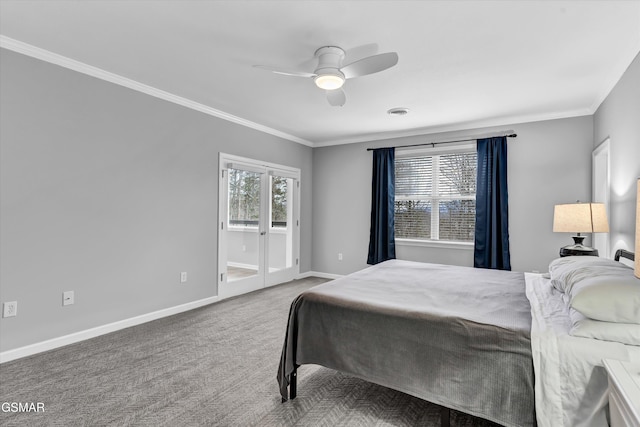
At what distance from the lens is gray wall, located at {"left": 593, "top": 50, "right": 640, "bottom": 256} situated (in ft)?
8.61

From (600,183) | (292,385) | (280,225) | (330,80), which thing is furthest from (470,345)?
(280,225)

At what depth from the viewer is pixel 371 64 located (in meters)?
2.42

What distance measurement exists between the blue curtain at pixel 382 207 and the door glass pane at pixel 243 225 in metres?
→ 1.90

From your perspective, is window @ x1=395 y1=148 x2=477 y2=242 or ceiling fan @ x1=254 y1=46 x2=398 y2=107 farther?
window @ x1=395 y1=148 x2=477 y2=242

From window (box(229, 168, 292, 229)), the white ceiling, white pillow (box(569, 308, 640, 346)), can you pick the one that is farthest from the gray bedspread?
window (box(229, 168, 292, 229))

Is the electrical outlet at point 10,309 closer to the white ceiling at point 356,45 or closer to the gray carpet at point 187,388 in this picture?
the gray carpet at point 187,388

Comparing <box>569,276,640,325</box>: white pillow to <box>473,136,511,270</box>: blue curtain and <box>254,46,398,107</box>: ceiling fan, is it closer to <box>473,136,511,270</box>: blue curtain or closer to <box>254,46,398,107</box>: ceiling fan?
<box>254,46,398,107</box>: ceiling fan

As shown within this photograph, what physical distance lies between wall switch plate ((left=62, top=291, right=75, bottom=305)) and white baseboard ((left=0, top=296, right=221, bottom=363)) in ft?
0.98

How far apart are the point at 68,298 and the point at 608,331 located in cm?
388

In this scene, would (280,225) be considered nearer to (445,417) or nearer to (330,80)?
(330,80)

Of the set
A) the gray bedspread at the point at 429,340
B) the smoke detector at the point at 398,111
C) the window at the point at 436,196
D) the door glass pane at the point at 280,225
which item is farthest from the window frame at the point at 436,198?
the gray bedspread at the point at 429,340

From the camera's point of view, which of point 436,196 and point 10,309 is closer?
point 10,309

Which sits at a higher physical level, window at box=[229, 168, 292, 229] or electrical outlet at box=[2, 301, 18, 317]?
window at box=[229, 168, 292, 229]

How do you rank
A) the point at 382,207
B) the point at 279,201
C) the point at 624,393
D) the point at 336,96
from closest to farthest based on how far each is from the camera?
the point at 624,393 → the point at 336,96 → the point at 382,207 → the point at 279,201
